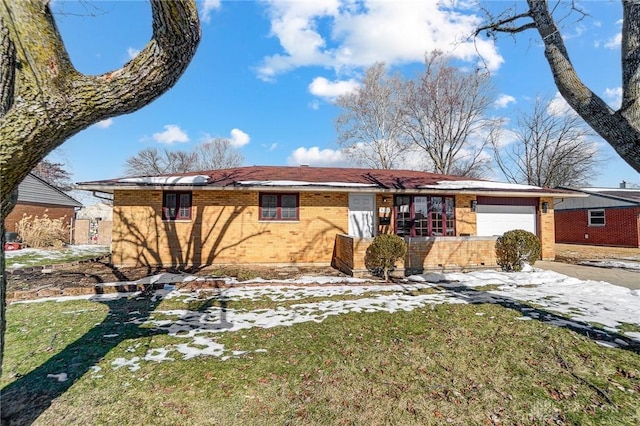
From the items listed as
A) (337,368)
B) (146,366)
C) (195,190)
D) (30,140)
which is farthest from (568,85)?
(195,190)

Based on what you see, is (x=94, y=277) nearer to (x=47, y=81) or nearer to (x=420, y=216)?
(x=47, y=81)

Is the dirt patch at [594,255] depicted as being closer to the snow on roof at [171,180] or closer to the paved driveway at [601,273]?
the paved driveway at [601,273]

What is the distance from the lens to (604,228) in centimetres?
1981

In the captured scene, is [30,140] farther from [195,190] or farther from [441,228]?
[441,228]

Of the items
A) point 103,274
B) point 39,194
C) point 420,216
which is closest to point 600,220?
point 420,216

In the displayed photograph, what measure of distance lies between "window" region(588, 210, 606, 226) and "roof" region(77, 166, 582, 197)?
10548 millimetres

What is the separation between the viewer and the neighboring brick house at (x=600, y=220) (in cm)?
1836

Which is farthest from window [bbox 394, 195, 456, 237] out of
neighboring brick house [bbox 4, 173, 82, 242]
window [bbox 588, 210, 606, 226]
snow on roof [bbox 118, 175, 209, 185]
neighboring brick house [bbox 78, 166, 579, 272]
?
neighboring brick house [bbox 4, 173, 82, 242]

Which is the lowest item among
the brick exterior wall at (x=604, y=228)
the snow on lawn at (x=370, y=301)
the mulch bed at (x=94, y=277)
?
the snow on lawn at (x=370, y=301)

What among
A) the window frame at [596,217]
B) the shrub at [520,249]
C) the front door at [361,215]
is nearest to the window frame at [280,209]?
the front door at [361,215]

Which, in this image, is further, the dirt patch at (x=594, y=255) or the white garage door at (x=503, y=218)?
the dirt patch at (x=594, y=255)

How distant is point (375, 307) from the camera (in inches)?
233

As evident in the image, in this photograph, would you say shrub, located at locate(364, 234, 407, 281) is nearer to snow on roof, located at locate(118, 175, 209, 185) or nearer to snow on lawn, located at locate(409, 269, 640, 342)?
snow on lawn, located at locate(409, 269, 640, 342)

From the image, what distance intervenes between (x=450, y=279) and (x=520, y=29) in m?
5.83
